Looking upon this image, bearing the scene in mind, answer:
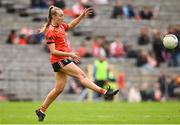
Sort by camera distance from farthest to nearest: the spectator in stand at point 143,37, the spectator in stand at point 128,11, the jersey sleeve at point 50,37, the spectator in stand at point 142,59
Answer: the spectator in stand at point 128,11
the spectator in stand at point 143,37
the spectator in stand at point 142,59
the jersey sleeve at point 50,37

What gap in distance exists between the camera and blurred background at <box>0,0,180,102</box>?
37031 mm

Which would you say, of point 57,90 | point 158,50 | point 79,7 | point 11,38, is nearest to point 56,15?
point 57,90

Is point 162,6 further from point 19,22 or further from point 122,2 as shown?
point 19,22

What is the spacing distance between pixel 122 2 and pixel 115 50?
4998 millimetres

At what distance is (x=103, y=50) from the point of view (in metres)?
39.0

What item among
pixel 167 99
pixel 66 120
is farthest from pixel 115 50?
pixel 66 120

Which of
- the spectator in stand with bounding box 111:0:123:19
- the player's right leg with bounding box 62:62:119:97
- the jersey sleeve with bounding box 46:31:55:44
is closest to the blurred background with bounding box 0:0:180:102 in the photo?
the spectator in stand with bounding box 111:0:123:19

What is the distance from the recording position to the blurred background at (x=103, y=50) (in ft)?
121

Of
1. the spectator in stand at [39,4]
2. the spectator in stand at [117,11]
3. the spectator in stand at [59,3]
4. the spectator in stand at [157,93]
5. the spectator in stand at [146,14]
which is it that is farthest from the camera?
the spectator in stand at [146,14]

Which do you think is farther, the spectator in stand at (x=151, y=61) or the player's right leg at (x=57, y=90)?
the spectator in stand at (x=151, y=61)

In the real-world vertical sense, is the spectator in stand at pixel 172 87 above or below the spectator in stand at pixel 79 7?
below

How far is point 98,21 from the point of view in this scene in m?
42.1

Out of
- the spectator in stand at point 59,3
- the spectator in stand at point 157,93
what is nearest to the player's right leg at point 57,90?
the spectator in stand at point 157,93

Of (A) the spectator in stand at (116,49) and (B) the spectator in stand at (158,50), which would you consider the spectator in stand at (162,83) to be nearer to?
(B) the spectator in stand at (158,50)
